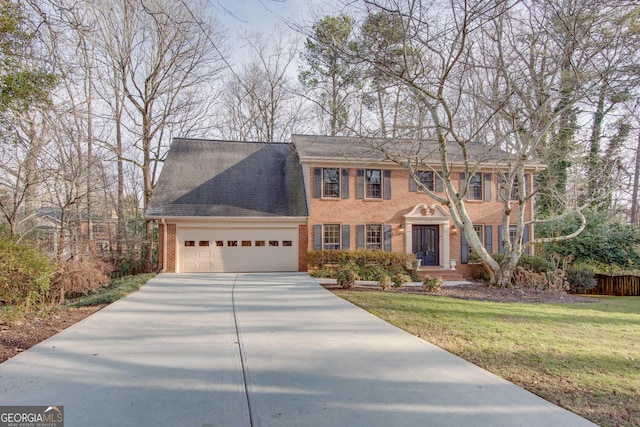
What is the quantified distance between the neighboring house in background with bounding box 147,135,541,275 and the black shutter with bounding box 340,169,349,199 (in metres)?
0.04

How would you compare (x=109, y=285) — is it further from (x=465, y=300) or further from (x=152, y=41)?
(x=152, y=41)

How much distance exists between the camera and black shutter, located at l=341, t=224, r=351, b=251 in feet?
51.8

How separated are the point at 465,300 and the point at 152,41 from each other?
18759 millimetres

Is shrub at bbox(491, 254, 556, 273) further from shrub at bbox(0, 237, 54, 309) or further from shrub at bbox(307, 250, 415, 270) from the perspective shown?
shrub at bbox(0, 237, 54, 309)

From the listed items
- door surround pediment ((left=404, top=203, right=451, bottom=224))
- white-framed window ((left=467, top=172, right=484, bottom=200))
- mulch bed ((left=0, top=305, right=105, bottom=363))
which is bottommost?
mulch bed ((left=0, top=305, right=105, bottom=363))

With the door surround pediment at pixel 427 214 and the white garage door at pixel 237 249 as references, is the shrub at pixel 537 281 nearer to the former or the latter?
the door surround pediment at pixel 427 214

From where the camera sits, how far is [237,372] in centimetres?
434

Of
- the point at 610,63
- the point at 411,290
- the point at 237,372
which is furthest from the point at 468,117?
the point at 237,372

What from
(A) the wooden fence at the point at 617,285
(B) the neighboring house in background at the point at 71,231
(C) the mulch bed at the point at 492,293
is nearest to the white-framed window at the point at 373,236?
(C) the mulch bed at the point at 492,293

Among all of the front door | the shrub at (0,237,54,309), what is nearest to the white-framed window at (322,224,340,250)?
the front door

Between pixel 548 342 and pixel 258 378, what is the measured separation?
4586mm

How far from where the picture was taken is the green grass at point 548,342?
151 inches

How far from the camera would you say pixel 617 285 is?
48.7 feet

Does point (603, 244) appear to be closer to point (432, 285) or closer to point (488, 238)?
point (488, 238)
